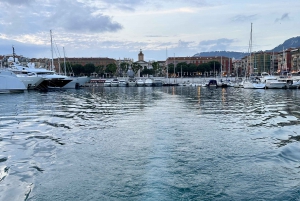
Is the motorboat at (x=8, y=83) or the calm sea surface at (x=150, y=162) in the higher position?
the motorboat at (x=8, y=83)

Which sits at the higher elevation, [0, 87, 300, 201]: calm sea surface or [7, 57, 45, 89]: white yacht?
[7, 57, 45, 89]: white yacht

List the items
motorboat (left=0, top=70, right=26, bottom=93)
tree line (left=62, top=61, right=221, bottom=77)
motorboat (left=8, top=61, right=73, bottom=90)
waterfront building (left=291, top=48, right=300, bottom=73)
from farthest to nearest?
tree line (left=62, top=61, right=221, bottom=77) < waterfront building (left=291, top=48, right=300, bottom=73) < motorboat (left=8, top=61, right=73, bottom=90) < motorboat (left=0, top=70, right=26, bottom=93)

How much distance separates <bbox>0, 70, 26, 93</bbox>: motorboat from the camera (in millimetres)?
45781

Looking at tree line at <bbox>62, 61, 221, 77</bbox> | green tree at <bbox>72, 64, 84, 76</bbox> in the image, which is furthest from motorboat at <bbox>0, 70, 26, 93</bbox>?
tree line at <bbox>62, 61, 221, 77</bbox>

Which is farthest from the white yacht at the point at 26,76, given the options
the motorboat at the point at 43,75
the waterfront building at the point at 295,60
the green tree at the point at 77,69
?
the waterfront building at the point at 295,60

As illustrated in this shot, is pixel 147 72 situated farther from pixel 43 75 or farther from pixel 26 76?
pixel 26 76

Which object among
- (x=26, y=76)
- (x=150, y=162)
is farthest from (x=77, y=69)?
(x=150, y=162)

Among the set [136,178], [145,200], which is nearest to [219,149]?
[136,178]

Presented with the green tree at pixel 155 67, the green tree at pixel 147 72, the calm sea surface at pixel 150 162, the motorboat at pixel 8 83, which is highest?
the green tree at pixel 155 67

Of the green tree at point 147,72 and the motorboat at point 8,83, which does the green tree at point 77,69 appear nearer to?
the green tree at point 147,72

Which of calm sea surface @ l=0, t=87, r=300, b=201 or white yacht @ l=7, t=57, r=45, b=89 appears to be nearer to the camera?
calm sea surface @ l=0, t=87, r=300, b=201

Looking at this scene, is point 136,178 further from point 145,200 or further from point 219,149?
point 219,149

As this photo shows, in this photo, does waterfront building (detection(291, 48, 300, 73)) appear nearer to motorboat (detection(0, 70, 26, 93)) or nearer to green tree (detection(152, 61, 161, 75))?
green tree (detection(152, 61, 161, 75))

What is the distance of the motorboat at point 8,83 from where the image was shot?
1802 inches
